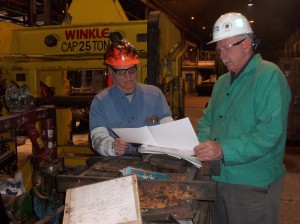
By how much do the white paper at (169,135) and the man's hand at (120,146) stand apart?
162 mm

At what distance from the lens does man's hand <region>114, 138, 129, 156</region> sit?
6.48ft

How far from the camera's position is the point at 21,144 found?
698cm

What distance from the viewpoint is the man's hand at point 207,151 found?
1697 millimetres

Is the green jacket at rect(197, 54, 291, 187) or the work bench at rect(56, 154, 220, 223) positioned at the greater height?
the green jacket at rect(197, 54, 291, 187)

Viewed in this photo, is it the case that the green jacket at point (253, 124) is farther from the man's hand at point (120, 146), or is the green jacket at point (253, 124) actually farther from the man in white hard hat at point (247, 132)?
the man's hand at point (120, 146)

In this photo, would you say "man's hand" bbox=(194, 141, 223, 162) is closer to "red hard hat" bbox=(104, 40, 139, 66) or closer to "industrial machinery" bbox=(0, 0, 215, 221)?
"red hard hat" bbox=(104, 40, 139, 66)

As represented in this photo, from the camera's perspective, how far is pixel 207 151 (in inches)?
67.0

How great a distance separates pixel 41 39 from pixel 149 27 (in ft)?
4.48

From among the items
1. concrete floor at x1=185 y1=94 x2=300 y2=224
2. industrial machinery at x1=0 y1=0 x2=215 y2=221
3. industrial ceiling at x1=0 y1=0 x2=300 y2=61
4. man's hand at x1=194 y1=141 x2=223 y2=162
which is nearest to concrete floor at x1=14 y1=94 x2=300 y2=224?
concrete floor at x1=185 y1=94 x2=300 y2=224

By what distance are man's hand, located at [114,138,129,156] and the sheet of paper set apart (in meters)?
0.51

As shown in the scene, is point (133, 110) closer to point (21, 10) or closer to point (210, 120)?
point (210, 120)

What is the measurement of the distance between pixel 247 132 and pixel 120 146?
2.44 ft

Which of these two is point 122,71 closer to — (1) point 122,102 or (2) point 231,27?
(1) point 122,102

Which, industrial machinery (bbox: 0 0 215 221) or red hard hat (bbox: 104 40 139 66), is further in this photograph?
industrial machinery (bbox: 0 0 215 221)
